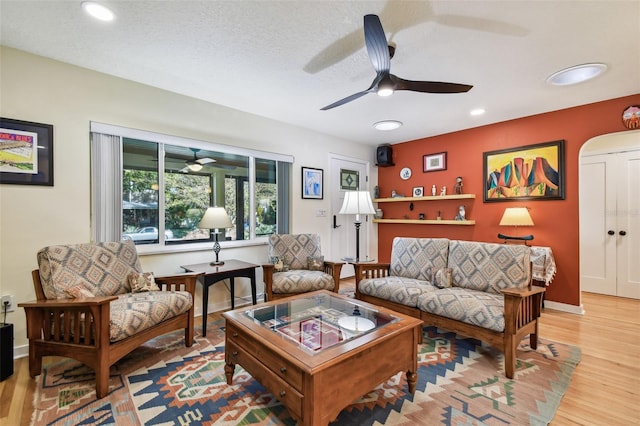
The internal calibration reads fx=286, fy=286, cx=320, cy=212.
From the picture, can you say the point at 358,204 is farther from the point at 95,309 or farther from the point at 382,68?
the point at 95,309

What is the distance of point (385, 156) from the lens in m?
5.24

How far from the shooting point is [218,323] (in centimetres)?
308

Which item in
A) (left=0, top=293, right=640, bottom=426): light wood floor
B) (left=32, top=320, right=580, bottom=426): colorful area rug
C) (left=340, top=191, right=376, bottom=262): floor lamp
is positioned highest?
(left=340, top=191, right=376, bottom=262): floor lamp

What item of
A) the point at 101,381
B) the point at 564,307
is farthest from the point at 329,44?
the point at 564,307

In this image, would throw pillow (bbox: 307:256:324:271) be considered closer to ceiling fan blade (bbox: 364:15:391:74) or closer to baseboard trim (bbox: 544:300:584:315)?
ceiling fan blade (bbox: 364:15:391:74)

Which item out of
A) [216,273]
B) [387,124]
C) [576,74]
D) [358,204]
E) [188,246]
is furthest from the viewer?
[387,124]

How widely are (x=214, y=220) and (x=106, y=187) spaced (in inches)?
40.0

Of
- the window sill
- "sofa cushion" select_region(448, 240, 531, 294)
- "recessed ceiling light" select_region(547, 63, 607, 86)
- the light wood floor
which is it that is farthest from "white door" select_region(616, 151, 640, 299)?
the window sill

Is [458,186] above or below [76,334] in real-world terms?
above

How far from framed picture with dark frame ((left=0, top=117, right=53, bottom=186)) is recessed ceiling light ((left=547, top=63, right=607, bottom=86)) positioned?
4547 millimetres

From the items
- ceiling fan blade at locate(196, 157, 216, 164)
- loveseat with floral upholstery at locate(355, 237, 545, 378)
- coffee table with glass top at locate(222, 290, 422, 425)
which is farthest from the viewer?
ceiling fan blade at locate(196, 157, 216, 164)

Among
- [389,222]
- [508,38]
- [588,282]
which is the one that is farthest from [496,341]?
[588,282]

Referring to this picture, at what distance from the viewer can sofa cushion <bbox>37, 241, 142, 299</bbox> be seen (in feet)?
6.66

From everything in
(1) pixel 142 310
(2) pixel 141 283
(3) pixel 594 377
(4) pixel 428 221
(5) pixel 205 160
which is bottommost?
(3) pixel 594 377
